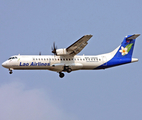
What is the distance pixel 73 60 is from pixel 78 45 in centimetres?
232

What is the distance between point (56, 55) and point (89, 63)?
3744 millimetres

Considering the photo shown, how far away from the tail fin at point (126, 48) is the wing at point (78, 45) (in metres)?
4.93

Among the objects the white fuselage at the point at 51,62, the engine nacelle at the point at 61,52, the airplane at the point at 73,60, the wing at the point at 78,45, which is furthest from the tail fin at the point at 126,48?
the engine nacelle at the point at 61,52

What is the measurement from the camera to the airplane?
32250 mm

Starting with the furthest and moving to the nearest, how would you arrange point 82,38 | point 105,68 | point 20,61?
point 105,68, point 20,61, point 82,38

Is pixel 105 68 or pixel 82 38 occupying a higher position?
pixel 82 38

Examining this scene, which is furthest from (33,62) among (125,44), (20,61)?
(125,44)

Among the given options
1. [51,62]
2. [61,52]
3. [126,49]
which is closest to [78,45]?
[61,52]

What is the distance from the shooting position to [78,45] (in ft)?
104

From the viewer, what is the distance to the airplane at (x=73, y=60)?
106ft

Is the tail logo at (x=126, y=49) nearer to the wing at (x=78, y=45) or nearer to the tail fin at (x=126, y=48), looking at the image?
the tail fin at (x=126, y=48)

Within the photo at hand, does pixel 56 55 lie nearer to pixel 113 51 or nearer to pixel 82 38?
pixel 82 38

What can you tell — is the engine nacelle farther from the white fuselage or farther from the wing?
the white fuselage

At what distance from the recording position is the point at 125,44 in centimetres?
3503
